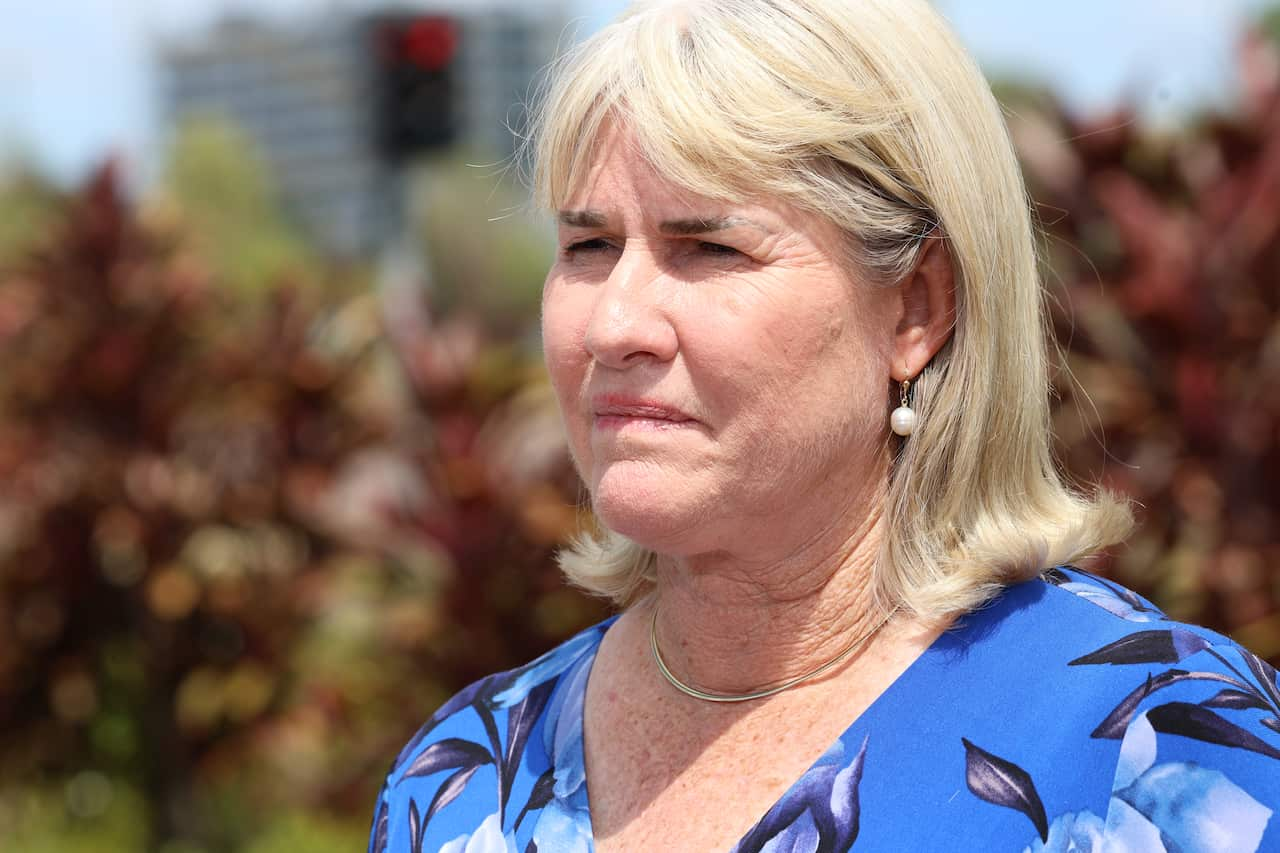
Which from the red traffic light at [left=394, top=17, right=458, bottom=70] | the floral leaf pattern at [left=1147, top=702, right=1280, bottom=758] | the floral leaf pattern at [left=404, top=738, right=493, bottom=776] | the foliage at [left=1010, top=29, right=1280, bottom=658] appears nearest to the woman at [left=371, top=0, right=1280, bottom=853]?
the floral leaf pattern at [left=1147, top=702, right=1280, bottom=758]

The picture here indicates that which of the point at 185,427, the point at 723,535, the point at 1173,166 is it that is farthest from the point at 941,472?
the point at 185,427

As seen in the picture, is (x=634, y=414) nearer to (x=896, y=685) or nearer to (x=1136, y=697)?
(x=896, y=685)

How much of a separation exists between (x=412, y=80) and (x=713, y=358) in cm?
1130

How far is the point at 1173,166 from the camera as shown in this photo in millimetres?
4688

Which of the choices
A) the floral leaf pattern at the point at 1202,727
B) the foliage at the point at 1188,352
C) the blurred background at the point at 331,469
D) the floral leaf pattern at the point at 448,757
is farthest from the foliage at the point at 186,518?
the floral leaf pattern at the point at 1202,727

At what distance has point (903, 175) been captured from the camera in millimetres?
1681

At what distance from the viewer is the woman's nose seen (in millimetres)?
1657

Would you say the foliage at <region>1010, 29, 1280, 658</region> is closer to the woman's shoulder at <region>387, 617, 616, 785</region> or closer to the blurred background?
the blurred background

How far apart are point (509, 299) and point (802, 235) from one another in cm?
3876

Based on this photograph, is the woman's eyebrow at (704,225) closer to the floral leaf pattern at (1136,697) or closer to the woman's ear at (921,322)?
the woman's ear at (921,322)

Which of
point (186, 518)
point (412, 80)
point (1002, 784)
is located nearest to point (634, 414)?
point (1002, 784)

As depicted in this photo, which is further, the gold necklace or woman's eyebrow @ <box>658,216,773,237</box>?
the gold necklace

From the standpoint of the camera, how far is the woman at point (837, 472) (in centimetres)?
155

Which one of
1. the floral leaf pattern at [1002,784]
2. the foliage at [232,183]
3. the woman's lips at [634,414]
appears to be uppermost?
the woman's lips at [634,414]
